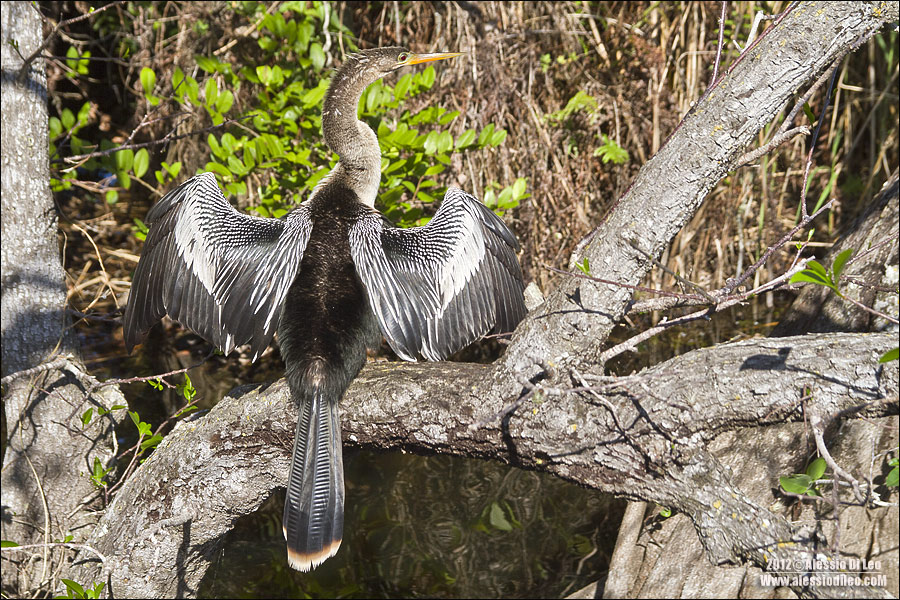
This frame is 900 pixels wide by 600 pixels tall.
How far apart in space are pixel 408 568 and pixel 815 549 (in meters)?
2.35

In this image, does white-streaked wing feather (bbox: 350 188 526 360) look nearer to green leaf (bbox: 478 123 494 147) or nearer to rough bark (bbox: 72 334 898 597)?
rough bark (bbox: 72 334 898 597)

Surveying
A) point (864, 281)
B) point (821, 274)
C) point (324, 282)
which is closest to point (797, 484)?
point (821, 274)

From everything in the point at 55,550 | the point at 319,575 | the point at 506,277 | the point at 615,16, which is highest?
the point at 615,16

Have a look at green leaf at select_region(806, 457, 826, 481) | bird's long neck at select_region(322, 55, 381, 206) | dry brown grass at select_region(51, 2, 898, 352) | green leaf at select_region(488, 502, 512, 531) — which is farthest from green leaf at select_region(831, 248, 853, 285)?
dry brown grass at select_region(51, 2, 898, 352)

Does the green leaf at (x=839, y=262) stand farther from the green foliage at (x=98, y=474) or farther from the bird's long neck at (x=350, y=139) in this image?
the green foliage at (x=98, y=474)

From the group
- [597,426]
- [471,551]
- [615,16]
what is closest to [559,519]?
[471,551]

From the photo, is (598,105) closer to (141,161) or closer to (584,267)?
(141,161)

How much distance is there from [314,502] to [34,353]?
4.96 feet

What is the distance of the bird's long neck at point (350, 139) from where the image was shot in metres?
3.17

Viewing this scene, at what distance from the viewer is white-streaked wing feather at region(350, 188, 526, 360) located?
258 cm

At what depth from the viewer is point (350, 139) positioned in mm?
3178

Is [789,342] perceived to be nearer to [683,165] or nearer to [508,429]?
[683,165]

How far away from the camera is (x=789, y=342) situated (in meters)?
1.89

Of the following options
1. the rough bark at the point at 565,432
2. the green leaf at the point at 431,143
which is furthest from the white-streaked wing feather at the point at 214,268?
the green leaf at the point at 431,143
